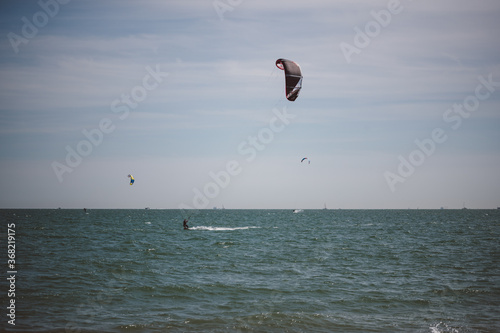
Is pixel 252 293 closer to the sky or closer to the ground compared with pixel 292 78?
closer to the ground

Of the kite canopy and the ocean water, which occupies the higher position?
the kite canopy

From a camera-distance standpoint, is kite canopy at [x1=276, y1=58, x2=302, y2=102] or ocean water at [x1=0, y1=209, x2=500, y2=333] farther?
kite canopy at [x1=276, y1=58, x2=302, y2=102]

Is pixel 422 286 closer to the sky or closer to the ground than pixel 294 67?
closer to the ground

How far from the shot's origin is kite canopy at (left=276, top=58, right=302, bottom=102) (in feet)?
67.5

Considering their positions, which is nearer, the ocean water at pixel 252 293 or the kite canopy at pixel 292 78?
the ocean water at pixel 252 293

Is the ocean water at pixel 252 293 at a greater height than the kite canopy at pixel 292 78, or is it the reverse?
the kite canopy at pixel 292 78

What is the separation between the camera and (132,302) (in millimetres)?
14703

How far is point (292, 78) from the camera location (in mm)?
20625

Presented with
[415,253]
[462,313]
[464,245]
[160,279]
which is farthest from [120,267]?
[464,245]

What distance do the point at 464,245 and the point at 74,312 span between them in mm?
33749

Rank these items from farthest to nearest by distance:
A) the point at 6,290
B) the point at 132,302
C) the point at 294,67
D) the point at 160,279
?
the point at 294,67
the point at 160,279
the point at 6,290
the point at 132,302

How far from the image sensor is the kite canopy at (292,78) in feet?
67.5

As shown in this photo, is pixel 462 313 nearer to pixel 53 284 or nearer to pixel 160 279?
pixel 160 279

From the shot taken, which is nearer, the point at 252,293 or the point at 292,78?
the point at 252,293
